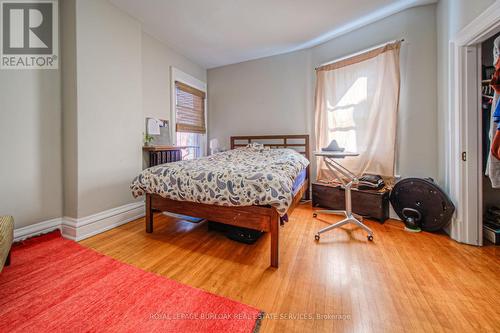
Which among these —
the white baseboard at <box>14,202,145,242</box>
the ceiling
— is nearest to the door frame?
the ceiling

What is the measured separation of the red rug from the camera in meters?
1.07

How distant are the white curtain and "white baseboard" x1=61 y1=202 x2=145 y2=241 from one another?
9.36 ft

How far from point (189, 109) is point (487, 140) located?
161 inches

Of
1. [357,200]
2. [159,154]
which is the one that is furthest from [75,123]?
[357,200]

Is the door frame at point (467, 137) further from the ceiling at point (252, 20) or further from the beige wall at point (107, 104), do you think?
the beige wall at point (107, 104)

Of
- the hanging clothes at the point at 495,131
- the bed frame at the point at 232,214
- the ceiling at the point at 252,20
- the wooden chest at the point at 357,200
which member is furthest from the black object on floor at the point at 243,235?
the ceiling at the point at 252,20

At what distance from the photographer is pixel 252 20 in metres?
2.69

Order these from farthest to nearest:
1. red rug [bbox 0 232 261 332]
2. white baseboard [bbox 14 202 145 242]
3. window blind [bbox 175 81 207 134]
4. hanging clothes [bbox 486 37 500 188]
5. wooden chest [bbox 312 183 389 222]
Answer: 1. window blind [bbox 175 81 207 134]
2. wooden chest [bbox 312 183 389 222]
3. white baseboard [bbox 14 202 145 242]
4. hanging clothes [bbox 486 37 500 188]
5. red rug [bbox 0 232 261 332]

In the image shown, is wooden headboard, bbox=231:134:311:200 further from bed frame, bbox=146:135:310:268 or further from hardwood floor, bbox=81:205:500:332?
bed frame, bbox=146:135:310:268

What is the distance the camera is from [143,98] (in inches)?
117

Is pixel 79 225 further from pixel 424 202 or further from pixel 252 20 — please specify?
pixel 424 202

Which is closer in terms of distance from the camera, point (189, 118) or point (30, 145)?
point (30, 145)

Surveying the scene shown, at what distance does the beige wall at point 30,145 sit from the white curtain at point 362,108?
3.44 m

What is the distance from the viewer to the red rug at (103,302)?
107cm
